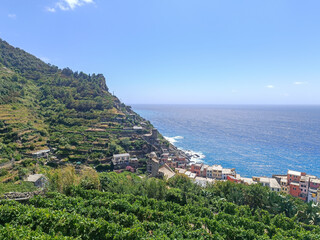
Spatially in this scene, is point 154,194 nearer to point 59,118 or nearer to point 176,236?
point 176,236

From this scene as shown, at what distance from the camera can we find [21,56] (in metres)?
106

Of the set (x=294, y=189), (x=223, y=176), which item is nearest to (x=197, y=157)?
(x=223, y=176)

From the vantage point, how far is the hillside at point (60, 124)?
142 feet

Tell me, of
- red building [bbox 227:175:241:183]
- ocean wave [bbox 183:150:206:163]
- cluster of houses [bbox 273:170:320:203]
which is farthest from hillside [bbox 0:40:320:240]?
cluster of houses [bbox 273:170:320:203]

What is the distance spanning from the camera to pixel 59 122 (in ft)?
193

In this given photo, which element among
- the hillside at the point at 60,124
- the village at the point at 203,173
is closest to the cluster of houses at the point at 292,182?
the village at the point at 203,173

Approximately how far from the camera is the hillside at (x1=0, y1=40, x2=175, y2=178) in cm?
4322

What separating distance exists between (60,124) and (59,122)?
1.78m

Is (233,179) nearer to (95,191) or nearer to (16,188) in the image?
(95,191)

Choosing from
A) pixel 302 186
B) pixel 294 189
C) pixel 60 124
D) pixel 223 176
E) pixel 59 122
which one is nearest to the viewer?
pixel 302 186

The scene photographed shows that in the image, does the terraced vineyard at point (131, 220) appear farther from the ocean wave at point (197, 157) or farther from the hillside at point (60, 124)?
the ocean wave at point (197, 157)

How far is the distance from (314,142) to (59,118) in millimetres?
107250

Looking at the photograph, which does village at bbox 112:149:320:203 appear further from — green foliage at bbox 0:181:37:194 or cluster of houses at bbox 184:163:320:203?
green foliage at bbox 0:181:37:194

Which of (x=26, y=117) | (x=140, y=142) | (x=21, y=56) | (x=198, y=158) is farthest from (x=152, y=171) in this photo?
(x=21, y=56)
